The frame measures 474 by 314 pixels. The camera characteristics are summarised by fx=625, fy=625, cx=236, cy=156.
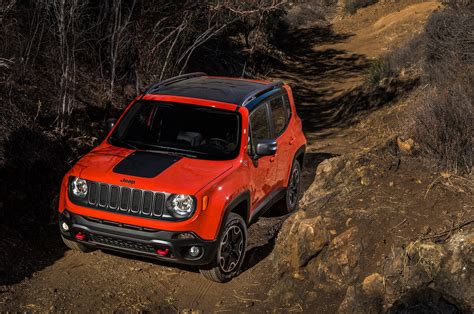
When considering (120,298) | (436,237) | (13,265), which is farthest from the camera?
(13,265)

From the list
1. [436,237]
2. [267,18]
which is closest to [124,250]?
[436,237]

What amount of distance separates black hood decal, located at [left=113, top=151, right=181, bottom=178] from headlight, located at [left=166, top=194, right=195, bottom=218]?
1.16 ft

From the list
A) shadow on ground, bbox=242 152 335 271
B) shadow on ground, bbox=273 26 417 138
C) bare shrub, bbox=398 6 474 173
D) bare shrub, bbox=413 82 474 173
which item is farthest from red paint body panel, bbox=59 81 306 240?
shadow on ground, bbox=273 26 417 138

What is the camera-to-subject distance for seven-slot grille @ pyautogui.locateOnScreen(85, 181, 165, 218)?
19.6ft

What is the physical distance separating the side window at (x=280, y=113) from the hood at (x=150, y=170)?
1.57m

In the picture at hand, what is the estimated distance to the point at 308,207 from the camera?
732 cm

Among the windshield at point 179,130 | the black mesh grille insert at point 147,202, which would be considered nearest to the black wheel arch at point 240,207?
the windshield at point 179,130

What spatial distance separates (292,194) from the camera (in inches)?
341

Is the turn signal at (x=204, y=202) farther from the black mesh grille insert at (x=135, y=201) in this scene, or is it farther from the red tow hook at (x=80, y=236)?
the red tow hook at (x=80, y=236)

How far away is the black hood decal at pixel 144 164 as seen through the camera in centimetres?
616

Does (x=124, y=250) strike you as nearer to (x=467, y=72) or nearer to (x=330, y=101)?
(x=467, y=72)

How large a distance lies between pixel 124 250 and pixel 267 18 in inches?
978

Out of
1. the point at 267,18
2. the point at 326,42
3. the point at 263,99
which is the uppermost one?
the point at 263,99

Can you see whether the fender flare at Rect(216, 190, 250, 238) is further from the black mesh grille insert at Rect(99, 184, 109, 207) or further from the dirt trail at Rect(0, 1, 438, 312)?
the black mesh grille insert at Rect(99, 184, 109, 207)
